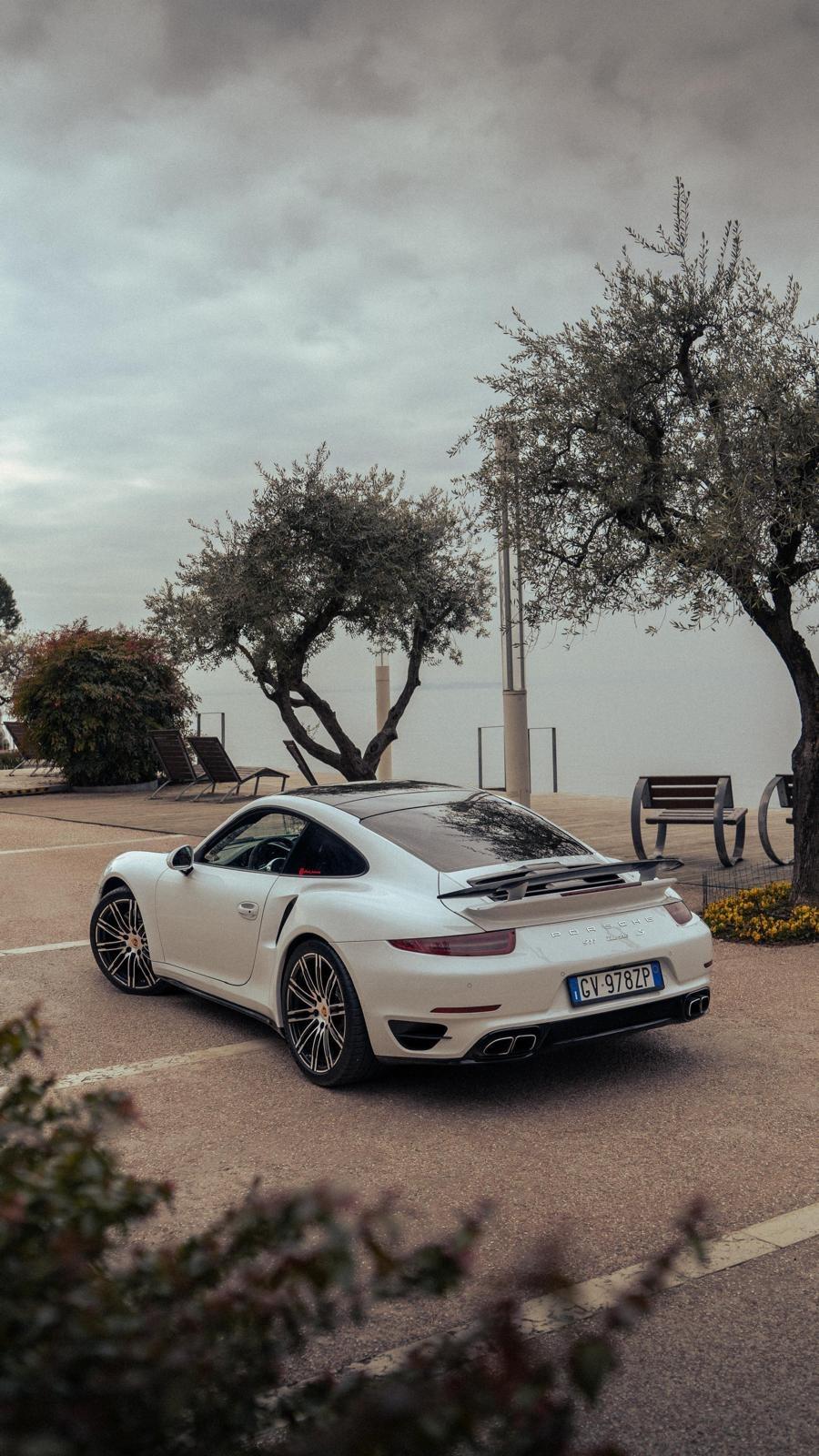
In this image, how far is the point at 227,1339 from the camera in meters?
1.55

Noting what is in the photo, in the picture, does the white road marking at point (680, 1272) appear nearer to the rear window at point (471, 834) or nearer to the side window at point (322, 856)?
the rear window at point (471, 834)

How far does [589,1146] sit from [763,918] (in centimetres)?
457

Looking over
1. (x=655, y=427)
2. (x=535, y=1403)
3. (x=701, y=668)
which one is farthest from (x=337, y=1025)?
(x=701, y=668)

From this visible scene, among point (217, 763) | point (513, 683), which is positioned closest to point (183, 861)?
point (513, 683)

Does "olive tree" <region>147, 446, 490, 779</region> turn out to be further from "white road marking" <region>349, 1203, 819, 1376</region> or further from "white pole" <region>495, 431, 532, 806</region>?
"white road marking" <region>349, 1203, 819, 1376</region>

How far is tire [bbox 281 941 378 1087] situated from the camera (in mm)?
5348

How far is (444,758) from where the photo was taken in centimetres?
4575

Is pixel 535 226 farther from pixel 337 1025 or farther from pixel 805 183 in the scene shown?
pixel 337 1025

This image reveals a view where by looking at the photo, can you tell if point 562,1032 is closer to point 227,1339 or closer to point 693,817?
point 227,1339

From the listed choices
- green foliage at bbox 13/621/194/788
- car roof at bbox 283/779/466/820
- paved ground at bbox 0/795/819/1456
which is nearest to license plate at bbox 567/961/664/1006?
paved ground at bbox 0/795/819/1456

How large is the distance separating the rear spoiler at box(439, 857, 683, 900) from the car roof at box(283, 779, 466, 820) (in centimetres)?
86

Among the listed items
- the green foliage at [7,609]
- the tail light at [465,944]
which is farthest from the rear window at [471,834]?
the green foliage at [7,609]

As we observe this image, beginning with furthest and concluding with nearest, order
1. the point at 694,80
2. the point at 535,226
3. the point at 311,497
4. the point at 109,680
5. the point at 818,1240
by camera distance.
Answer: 1. the point at 109,680
2. the point at 311,497
3. the point at 535,226
4. the point at 694,80
5. the point at 818,1240

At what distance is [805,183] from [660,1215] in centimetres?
1200
